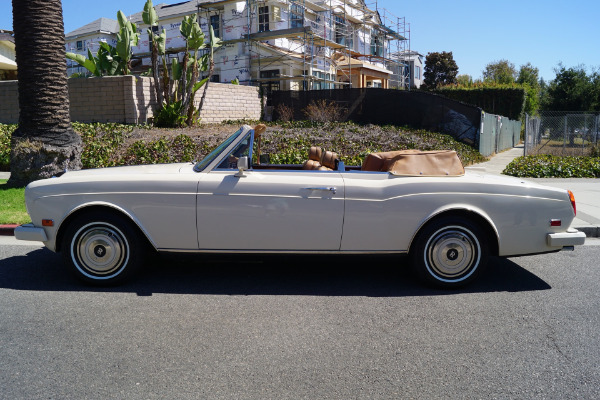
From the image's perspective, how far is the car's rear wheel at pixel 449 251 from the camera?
15.6 ft

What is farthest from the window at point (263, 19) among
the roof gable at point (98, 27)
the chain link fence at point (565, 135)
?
the chain link fence at point (565, 135)

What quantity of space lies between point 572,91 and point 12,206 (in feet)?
89.1

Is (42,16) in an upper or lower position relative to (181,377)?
upper

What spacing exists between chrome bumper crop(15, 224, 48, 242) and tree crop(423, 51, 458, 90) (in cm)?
5619

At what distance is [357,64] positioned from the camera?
36.3 metres

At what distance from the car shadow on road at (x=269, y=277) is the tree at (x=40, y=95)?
13.6 ft

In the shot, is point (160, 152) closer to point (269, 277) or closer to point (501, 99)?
point (269, 277)

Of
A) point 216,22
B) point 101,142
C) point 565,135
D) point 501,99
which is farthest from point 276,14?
point 101,142

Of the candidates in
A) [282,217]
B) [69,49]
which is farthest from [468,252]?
[69,49]

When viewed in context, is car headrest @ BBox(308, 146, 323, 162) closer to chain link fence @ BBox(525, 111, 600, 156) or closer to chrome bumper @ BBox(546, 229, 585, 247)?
chrome bumper @ BBox(546, 229, 585, 247)

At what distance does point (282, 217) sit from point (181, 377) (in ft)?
6.04

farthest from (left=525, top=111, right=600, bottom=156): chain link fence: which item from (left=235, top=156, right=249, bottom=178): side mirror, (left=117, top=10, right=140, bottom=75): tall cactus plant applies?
(left=235, top=156, right=249, bottom=178): side mirror

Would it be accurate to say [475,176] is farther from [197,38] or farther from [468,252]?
[197,38]

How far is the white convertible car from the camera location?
4703 millimetres
